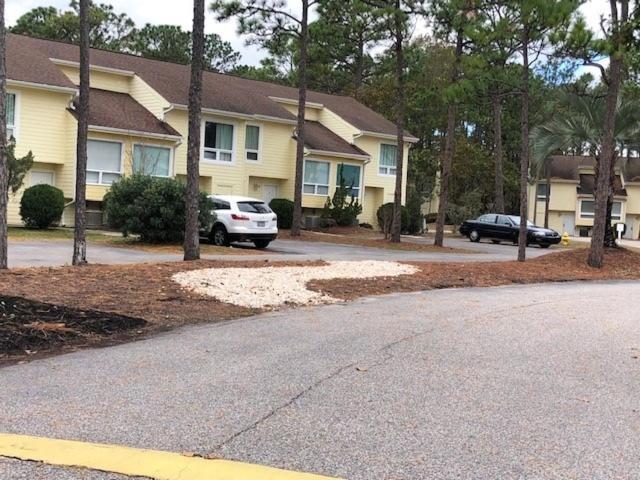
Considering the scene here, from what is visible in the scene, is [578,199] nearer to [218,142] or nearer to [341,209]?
[341,209]

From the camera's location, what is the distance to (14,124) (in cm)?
2817

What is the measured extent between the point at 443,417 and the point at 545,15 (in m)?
14.3

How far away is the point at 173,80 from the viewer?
115 feet

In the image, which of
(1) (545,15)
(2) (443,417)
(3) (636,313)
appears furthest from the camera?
(1) (545,15)

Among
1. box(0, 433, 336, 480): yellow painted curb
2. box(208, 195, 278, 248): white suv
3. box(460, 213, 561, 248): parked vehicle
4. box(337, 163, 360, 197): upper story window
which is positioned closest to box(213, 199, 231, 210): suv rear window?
box(208, 195, 278, 248): white suv

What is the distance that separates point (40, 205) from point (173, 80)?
38.6 ft

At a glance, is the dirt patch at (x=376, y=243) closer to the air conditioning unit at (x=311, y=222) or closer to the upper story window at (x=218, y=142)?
the air conditioning unit at (x=311, y=222)

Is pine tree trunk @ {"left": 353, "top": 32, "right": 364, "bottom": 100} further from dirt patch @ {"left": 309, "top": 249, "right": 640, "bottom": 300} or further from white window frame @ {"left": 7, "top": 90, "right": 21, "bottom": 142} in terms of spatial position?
dirt patch @ {"left": 309, "top": 249, "right": 640, "bottom": 300}

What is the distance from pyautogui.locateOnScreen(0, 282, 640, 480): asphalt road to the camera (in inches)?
172

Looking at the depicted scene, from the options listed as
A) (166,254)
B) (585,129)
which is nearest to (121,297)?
(166,254)

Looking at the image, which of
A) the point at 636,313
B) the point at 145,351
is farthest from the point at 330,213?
the point at 145,351

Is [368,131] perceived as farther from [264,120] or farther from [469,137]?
[469,137]

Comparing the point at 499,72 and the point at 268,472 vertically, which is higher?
the point at 499,72

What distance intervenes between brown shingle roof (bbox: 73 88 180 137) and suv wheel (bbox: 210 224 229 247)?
940 cm
